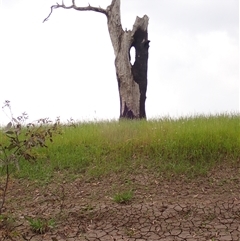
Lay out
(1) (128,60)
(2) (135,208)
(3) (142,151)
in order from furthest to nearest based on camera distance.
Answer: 1. (1) (128,60)
2. (3) (142,151)
3. (2) (135,208)

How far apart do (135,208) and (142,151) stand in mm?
1715

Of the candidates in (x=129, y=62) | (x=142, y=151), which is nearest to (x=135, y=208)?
(x=142, y=151)

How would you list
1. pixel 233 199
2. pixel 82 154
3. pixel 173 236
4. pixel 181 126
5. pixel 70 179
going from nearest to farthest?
pixel 173 236 < pixel 233 199 < pixel 70 179 < pixel 82 154 < pixel 181 126

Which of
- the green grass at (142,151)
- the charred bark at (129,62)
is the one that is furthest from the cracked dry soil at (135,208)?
the charred bark at (129,62)

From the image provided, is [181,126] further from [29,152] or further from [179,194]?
[29,152]

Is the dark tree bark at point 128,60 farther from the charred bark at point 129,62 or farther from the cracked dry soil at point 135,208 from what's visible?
the cracked dry soil at point 135,208

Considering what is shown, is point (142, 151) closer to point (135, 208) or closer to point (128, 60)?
point (135, 208)

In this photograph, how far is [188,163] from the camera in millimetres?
6828

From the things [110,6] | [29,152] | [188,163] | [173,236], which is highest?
[110,6]

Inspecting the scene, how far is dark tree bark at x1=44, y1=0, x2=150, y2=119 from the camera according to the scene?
10398mm

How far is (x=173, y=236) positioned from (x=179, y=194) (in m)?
1.11

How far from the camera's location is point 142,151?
723 cm

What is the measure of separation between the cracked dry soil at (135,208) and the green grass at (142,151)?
226mm

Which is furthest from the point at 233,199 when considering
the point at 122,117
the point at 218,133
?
the point at 122,117
